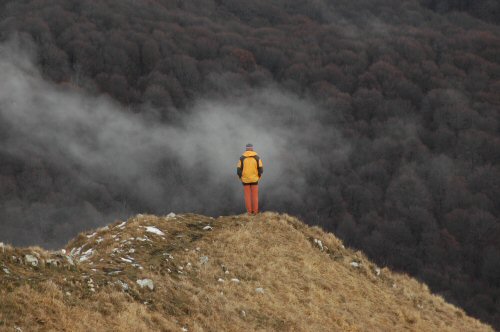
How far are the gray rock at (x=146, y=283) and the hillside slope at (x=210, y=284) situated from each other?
24mm

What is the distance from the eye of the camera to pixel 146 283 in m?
11.9

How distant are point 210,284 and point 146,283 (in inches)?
83.9

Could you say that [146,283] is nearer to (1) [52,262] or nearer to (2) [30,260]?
(1) [52,262]

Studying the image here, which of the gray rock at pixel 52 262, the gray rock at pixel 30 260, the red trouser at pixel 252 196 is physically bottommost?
the red trouser at pixel 252 196

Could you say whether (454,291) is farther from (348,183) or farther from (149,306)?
(149,306)

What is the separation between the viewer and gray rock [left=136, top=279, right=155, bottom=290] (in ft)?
38.9

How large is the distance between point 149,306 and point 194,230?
6.56 meters

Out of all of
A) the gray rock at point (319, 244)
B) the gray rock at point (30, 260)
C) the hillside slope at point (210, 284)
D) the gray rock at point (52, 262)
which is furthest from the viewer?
the gray rock at point (319, 244)

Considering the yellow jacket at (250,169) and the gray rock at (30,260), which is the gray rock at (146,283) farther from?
the yellow jacket at (250,169)

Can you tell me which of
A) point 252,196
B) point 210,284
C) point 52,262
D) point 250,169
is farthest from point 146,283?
point 252,196

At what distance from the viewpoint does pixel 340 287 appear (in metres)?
16.3

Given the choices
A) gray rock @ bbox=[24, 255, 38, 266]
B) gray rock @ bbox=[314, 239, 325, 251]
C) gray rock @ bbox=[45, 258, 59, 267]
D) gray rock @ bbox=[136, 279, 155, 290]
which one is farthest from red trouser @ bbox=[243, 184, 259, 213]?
gray rock @ bbox=[24, 255, 38, 266]

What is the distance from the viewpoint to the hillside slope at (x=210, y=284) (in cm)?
1031

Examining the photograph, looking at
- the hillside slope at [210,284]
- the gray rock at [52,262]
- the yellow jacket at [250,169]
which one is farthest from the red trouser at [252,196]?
the gray rock at [52,262]
